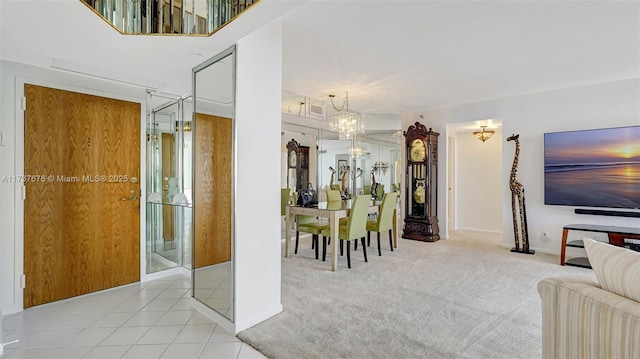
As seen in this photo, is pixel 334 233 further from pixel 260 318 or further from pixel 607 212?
pixel 607 212

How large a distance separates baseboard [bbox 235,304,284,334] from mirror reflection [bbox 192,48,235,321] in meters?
0.11

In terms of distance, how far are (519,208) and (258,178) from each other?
4.31 m

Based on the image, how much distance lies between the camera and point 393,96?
4.97 m

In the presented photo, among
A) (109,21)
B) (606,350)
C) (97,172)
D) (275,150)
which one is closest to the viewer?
(606,350)

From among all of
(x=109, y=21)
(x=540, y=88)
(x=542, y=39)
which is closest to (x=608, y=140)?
(x=540, y=88)

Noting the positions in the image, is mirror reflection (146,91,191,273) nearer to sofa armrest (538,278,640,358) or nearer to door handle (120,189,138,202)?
door handle (120,189,138,202)

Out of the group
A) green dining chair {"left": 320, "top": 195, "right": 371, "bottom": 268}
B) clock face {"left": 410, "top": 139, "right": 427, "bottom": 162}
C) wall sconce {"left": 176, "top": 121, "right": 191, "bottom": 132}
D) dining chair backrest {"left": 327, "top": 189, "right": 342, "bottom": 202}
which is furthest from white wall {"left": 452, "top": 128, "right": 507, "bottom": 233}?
wall sconce {"left": 176, "top": 121, "right": 191, "bottom": 132}

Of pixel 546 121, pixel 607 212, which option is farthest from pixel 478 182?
pixel 607 212

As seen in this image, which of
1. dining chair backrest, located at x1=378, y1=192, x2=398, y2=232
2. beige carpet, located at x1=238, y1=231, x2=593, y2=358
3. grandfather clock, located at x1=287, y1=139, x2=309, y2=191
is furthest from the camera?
grandfather clock, located at x1=287, y1=139, x2=309, y2=191

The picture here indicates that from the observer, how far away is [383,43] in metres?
3.03

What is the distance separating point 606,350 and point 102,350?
2781mm

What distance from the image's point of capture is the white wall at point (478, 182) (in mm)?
6199

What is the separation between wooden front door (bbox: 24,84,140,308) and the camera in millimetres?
2773

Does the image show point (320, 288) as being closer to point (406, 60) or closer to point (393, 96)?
point (406, 60)
